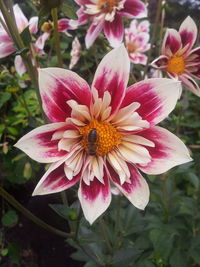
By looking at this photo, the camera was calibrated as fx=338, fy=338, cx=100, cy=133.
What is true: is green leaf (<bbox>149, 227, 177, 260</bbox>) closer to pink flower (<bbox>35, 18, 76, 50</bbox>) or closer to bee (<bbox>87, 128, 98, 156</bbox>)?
bee (<bbox>87, 128, 98, 156</bbox>)

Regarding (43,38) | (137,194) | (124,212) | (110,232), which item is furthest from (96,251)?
(43,38)

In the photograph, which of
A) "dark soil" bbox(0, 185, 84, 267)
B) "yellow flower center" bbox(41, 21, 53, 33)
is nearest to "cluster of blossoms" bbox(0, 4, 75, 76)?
"yellow flower center" bbox(41, 21, 53, 33)

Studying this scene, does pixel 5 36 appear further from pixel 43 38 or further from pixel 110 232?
pixel 110 232

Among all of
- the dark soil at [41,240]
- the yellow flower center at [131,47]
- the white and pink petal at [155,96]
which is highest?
the white and pink petal at [155,96]

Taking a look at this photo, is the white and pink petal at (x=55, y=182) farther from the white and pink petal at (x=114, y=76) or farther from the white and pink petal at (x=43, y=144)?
the white and pink petal at (x=114, y=76)

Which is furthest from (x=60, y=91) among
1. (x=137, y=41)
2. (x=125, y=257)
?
(x=137, y=41)

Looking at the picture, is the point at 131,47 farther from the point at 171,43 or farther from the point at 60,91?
the point at 60,91

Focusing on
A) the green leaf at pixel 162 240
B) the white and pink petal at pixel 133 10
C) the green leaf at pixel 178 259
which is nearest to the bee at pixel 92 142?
the white and pink petal at pixel 133 10
